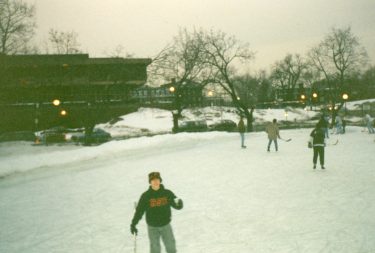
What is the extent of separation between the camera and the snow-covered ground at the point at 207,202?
27.1 ft

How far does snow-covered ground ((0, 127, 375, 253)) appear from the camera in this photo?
8.26 metres

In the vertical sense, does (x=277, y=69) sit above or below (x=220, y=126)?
above

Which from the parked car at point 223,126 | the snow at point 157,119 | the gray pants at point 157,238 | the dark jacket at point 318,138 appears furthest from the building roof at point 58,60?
the gray pants at point 157,238

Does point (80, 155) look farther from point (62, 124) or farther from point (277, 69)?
point (277, 69)

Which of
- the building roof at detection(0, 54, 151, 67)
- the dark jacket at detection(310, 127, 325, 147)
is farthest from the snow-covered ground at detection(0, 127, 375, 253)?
the building roof at detection(0, 54, 151, 67)

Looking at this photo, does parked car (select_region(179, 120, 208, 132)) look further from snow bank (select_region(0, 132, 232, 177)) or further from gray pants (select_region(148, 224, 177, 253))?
gray pants (select_region(148, 224, 177, 253))

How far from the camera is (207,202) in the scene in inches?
463

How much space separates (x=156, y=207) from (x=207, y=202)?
5.53 metres

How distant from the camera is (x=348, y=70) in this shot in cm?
4862

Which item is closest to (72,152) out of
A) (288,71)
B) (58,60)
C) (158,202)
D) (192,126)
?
(158,202)

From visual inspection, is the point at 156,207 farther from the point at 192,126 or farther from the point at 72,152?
the point at 192,126

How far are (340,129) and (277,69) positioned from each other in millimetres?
83754

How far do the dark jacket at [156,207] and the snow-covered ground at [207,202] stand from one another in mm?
1614

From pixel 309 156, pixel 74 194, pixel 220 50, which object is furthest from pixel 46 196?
pixel 220 50
